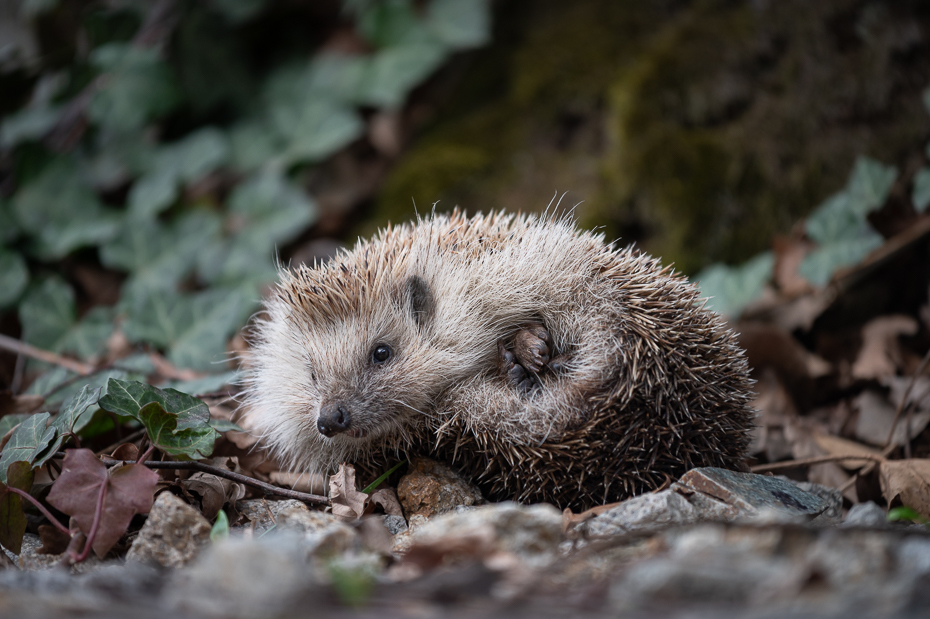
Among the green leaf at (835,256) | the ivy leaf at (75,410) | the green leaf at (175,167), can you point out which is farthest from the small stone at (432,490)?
the green leaf at (175,167)

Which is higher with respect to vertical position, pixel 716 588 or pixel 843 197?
pixel 843 197

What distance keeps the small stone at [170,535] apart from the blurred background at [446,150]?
5.52ft

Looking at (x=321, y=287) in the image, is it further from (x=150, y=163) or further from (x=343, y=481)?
(x=150, y=163)

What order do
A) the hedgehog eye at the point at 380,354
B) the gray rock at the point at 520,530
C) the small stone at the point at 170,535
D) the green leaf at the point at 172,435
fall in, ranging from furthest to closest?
the hedgehog eye at the point at 380,354
the green leaf at the point at 172,435
the small stone at the point at 170,535
the gray rock at the point at 520,530

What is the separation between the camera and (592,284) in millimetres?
2521

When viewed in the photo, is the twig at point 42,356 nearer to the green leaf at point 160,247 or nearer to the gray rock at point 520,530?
the green leaf at point 160,247

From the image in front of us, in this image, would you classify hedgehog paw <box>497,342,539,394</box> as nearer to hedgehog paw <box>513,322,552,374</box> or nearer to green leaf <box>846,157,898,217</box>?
hedgehog paw <box>513,322,552,374</box>

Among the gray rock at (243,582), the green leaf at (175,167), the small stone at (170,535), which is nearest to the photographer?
the gray rock at (243,582)

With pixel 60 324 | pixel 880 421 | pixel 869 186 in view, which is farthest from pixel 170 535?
pixel 869 186

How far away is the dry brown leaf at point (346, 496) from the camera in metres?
2.33

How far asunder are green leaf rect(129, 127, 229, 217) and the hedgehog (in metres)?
2.67

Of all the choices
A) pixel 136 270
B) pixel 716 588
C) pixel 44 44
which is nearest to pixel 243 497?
pixel 716 588

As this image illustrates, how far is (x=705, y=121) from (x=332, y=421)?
344 cm

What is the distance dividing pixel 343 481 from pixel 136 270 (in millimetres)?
3155
